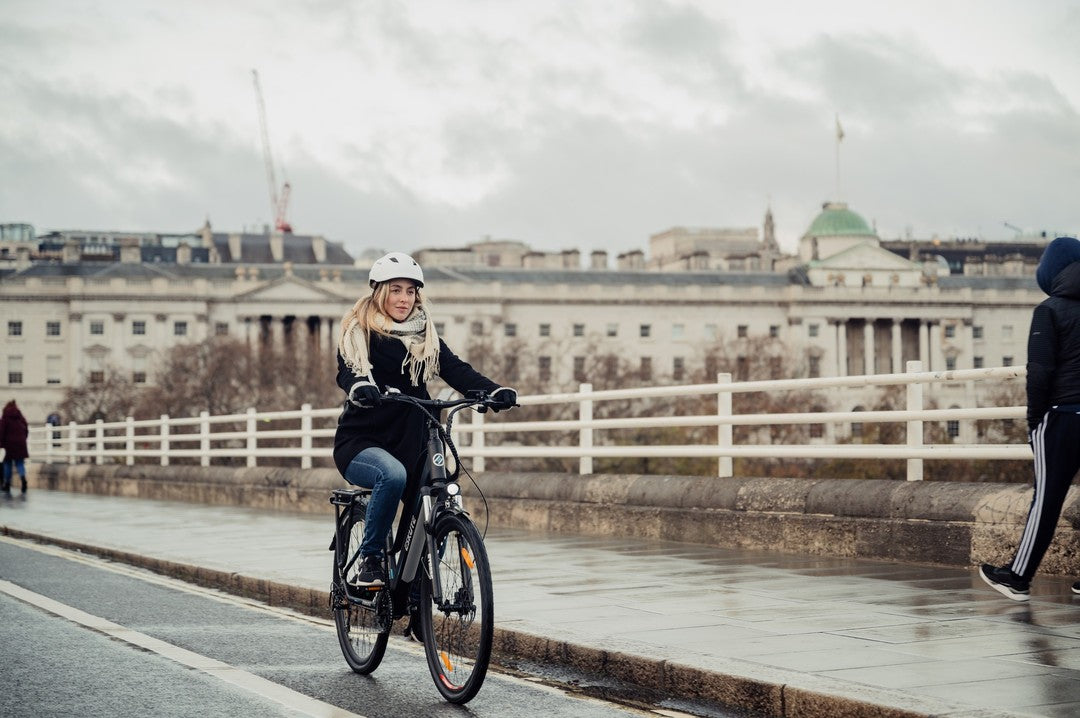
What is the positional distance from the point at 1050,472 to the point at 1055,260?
1201 mm

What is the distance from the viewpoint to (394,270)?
8.28 meters

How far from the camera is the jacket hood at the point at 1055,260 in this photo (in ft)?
30.3

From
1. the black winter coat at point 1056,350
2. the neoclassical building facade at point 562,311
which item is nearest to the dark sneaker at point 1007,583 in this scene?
the black winter coat at point 1056,350

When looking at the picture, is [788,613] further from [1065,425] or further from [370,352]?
[370,352]

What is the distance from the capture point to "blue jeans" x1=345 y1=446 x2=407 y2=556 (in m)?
8.05

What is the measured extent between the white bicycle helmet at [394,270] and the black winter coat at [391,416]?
297 mm

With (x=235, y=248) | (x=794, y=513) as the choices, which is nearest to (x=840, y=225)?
(x=235, y=248)

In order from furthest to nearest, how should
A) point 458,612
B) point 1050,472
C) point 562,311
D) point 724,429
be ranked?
point 562,311 < point 724,429 < point 1050,472 < point 458,612

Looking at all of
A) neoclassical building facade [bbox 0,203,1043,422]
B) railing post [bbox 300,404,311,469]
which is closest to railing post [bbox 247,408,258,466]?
railing post [bbox 300,404,311,469]

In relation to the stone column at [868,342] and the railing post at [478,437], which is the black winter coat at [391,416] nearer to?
the railing post at [478,437]

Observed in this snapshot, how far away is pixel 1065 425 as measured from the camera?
9.09 metres

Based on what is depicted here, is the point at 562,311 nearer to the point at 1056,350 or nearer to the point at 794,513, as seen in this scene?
the point at 794,513

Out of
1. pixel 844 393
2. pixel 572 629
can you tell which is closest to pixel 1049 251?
pixel 572 629

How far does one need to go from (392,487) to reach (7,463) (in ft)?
93.7
